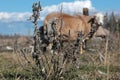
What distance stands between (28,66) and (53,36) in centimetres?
62

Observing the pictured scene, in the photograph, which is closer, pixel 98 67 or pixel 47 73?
pixel 47 73

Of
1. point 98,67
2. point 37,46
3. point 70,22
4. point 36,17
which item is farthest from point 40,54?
point 70,22

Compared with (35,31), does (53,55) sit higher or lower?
lower

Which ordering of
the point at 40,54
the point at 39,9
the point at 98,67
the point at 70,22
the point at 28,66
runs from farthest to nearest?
the point at 70,22, the point at 98,67, the point at 28,66, the point at 40,54, the point at 39,9

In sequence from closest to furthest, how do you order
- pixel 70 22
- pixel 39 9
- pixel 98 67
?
pixel 39 9
pixel 98 67
pixel 70 22

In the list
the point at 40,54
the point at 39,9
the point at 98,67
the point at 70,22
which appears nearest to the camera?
the point at 39,9

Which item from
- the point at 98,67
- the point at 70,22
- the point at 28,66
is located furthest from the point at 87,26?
the point at 28,66

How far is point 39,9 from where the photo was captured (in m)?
4.35

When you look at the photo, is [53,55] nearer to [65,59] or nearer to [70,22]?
[65,59]

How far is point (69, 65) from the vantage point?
4949 mm

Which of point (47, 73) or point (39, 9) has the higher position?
point (39, 9)

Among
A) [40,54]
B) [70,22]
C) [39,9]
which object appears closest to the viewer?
[39,9]

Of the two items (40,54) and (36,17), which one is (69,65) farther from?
(36,17)

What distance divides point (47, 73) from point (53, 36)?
454 mm
